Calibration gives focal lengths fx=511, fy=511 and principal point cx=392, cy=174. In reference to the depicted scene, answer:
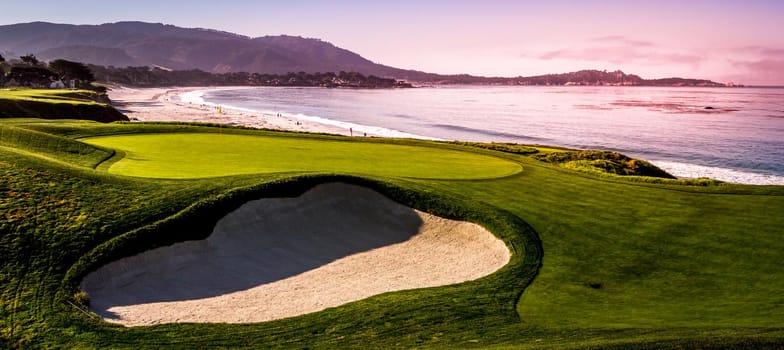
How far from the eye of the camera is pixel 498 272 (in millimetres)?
12172

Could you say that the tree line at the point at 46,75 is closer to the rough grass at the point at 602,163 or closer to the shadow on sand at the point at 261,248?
the rough grass at the point at 602,163

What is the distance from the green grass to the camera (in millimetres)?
8961

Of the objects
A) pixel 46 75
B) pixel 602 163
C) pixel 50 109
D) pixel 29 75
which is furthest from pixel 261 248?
pixel 46 75

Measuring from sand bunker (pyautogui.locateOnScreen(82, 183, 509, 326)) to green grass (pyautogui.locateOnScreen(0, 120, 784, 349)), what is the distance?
1.46 ft

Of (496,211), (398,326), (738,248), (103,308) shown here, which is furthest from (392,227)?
(738,248)

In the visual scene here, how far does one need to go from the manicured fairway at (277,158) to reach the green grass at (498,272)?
14.2 inches

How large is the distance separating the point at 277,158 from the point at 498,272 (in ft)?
39.2

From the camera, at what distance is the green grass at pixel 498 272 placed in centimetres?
896

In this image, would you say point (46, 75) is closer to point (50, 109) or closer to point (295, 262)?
point (50, 109)

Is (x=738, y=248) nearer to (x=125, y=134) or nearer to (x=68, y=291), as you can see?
(x=68, y=291)

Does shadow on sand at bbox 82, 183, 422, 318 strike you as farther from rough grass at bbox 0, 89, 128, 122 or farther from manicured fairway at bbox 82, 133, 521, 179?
rough grass at bbox 0, 89, 128, 122

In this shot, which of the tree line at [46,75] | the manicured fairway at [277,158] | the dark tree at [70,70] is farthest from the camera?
the dark tree at [70,70]

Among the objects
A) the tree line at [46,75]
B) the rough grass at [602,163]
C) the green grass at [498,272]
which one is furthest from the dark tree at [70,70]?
the rough grass at [602,163]

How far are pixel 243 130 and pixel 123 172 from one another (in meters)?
13.5
